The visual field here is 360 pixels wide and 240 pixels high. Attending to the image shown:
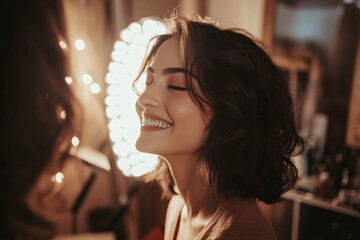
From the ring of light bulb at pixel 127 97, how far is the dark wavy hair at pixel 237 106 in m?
0.20

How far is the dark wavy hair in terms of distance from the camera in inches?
30.6

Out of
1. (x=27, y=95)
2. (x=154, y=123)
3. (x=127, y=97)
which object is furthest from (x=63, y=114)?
(x=127, y=97)

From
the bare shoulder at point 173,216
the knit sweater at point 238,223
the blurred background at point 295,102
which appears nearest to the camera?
the knit sweater at point 238,223

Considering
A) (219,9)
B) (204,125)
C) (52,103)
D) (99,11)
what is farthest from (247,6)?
(52,103)

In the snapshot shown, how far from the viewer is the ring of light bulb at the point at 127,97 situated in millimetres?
1037

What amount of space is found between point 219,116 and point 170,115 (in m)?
0.12

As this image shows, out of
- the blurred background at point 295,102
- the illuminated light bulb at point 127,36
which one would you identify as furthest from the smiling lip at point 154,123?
the blurred background at point 295,102

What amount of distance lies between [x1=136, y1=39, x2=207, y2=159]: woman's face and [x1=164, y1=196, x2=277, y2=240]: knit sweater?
0.17 meters

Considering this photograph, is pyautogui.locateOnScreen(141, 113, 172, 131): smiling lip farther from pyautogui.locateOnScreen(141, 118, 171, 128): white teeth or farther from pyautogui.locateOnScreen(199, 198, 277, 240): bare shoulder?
pyautogui.locateOnScreen(199, 198, 277, 240): bare shoulder

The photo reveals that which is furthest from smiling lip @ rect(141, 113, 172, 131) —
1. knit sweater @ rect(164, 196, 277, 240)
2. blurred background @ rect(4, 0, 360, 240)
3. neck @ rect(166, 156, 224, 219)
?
blurred background @ rect(4, 0, 360, 240)

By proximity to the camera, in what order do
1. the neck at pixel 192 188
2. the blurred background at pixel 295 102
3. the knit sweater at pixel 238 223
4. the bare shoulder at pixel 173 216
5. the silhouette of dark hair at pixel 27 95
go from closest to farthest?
the silhouette of dark hair at pixel 27 95 → the knit sweater at pixel 238 223 → the neck at pixel 192 188 → the bare shoulder at pixel 173 216 → the blurred background at pixel 295 102

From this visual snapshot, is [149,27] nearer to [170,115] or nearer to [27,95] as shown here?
[170,115]

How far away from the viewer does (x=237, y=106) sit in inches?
30.7

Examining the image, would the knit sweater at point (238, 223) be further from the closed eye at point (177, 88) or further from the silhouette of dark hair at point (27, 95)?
the silhouette of dark hair at point (27, 95)
